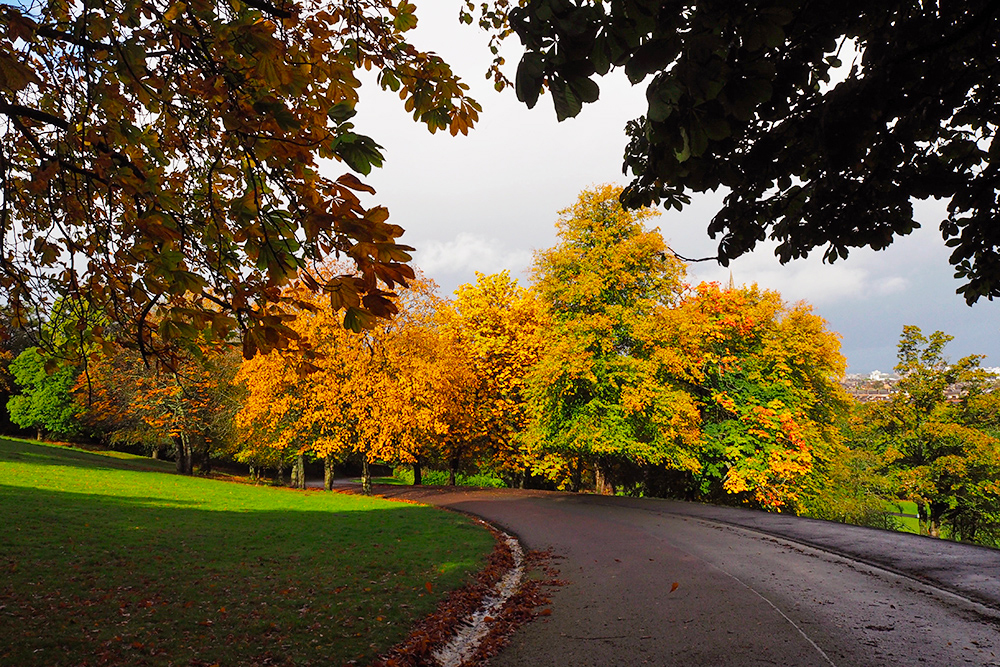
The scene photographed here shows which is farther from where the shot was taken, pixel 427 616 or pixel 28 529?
pixel 28 529

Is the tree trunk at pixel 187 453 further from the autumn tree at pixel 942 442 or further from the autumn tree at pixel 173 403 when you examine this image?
the autumn tree at pixel 942 442

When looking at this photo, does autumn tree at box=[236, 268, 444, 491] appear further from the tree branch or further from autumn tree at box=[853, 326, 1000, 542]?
autumn tree at box=[853, 326, 1000, 542]

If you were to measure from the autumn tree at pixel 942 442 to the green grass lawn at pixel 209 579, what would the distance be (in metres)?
23.4

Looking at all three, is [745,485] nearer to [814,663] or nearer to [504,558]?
[504,558]

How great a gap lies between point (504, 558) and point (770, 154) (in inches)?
343

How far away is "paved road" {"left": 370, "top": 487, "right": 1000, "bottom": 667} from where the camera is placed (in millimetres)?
5367

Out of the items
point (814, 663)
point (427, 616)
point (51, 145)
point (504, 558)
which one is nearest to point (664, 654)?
point (814, 663)

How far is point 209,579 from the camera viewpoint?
296 inches

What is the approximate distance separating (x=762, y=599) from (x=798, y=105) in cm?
626

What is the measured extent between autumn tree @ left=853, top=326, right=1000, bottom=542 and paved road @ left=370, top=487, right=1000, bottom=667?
53.6 feet

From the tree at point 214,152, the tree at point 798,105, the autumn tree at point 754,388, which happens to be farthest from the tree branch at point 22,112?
the autumn tree at point 754,388

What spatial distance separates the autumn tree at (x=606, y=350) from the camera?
1948cm

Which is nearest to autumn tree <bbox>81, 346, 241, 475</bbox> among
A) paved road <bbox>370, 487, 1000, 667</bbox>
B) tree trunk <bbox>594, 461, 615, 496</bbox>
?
tree trunk <bbox>594, 461, 615, 496</bbox>

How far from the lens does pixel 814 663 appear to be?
507 centimetres
